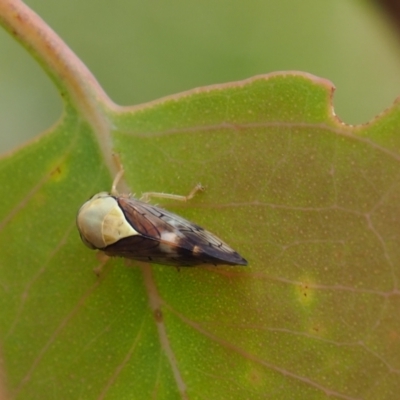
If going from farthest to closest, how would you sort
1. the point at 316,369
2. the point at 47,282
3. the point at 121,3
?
the point at 121,3 → the point at 47,282 → the point at 316,369

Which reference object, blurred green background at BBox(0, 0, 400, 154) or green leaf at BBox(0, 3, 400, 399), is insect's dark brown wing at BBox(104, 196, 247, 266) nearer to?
green leaf at BBox(0, 3, 400, 399)

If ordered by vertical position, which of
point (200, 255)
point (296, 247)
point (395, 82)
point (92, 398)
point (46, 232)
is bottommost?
point (92, 398)

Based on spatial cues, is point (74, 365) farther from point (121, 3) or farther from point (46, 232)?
point (121, 3)

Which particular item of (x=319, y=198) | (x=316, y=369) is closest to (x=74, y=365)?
(x=316, y=369)

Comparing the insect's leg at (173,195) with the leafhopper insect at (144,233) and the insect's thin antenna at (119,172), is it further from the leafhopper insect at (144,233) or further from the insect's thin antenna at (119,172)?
the insect's thin antenna at (119,172)

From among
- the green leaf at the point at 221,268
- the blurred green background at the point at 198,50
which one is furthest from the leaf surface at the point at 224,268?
the blurred green background at the point at 198,50

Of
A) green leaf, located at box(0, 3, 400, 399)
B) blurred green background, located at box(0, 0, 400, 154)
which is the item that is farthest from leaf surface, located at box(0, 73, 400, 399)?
blurred green background, located at box(0, 0, 400, 154)
